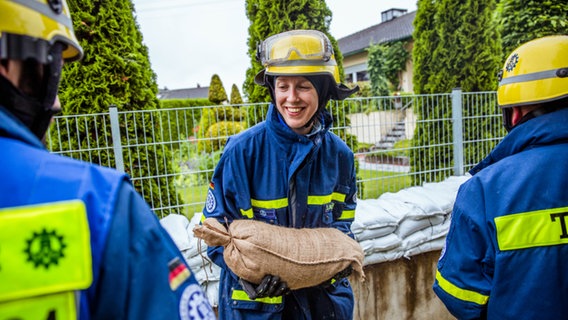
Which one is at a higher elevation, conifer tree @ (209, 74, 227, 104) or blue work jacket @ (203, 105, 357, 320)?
conifer tree @ (209, 74, 227, 104)

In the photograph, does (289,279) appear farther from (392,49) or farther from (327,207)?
(392,49)

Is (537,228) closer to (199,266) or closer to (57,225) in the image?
(57,225)

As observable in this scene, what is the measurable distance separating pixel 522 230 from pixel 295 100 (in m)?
1.23

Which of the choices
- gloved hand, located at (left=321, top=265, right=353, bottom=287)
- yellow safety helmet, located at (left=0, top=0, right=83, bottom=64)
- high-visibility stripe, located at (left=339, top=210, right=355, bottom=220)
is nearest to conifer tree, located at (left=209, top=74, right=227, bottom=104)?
high-visibility stripe, located at (left=339, top=210, right=355, bottom=220)

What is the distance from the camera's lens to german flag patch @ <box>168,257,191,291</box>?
2.79 ft

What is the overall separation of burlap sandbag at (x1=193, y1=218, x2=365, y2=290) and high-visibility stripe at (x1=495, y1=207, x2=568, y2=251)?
783mm

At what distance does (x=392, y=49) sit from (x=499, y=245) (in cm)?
2041

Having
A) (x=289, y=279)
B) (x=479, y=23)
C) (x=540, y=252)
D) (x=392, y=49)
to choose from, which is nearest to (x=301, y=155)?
(x=289, y=279)

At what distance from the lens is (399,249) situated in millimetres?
Answer: 3549

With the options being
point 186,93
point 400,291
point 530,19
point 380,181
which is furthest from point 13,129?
point 186,93

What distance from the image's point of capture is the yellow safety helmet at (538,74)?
1.58 meters

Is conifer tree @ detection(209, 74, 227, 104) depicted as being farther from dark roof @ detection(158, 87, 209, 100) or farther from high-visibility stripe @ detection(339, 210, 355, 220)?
dark roof @ detection(158, 87, 209, 100)

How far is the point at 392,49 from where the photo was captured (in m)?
20.2

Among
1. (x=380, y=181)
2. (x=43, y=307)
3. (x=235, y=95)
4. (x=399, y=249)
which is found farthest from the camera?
(x=235, y=95)
